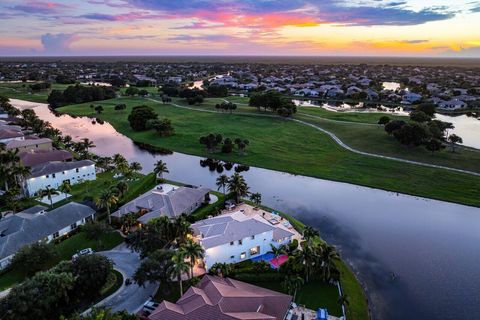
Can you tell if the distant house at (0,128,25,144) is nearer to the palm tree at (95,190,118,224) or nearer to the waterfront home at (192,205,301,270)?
the palm tree at (95,190,118,224)

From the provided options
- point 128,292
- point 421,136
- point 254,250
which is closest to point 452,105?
point 421,136

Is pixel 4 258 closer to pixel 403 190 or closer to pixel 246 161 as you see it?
pixel 246 161

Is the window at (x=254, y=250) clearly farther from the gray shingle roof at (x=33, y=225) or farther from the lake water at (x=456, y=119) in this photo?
the lake water at (x=456, y=119)

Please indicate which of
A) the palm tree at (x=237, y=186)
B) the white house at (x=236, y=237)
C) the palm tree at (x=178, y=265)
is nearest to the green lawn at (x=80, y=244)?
the white house at (x=236, y=237)

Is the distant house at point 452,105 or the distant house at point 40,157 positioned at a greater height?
the distant house at point 40,157

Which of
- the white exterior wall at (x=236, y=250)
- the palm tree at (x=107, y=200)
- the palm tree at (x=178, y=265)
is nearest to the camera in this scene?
the palm tree at (x=178, y=265)

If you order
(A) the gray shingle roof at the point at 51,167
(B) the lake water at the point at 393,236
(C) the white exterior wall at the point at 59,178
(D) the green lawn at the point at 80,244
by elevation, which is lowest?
(B) the lake water at the point at 393,236
